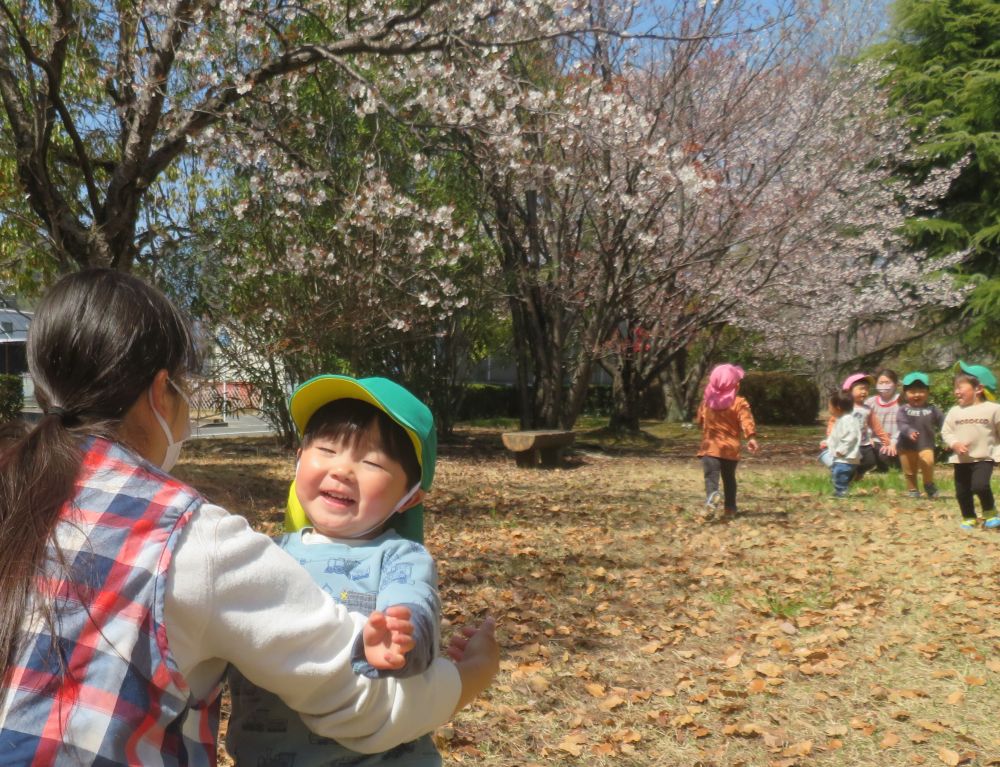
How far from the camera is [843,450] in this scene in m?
11.0

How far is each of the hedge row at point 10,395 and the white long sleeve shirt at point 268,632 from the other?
15.8 meters

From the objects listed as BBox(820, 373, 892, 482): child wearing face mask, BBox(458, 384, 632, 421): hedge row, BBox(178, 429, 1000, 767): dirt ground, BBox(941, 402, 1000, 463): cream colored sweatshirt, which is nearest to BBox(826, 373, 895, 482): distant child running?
BBox(820, 373, 892, 482): child wearing face mask

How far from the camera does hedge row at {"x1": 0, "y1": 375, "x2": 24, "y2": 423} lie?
1658 centimetres

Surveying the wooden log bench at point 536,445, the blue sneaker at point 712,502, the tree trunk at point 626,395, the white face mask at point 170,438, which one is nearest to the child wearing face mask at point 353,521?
the white face mask at point 170,438

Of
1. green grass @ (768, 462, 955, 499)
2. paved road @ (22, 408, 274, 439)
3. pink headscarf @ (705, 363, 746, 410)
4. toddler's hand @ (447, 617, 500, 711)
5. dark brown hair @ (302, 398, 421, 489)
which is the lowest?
green grass @ (768, 462, 955, 499)

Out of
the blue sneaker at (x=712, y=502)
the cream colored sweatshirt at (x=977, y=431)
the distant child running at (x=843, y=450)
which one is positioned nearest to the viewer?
the cream colored sweatshirt at (x=977, y=431)

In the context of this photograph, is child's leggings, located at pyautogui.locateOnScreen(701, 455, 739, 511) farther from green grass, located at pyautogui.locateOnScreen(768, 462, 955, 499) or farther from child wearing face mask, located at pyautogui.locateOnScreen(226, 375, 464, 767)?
child wearing face mask, located at pyautogui.locateOnScreen(226, 375, 464, 767)

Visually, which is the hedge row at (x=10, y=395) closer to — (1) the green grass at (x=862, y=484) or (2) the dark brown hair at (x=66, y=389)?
(1) the green grass at (x=862, y=484)

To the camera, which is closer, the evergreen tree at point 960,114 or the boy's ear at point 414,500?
the boy's ear at point 414,500

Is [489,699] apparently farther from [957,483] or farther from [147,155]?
[957,483]

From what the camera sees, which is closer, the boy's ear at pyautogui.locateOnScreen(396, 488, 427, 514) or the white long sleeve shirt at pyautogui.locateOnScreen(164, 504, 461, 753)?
the white long sleeve shirt at pyautogui.locateOnScreen(164, 504, 461, 753)

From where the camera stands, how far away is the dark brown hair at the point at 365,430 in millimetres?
1891

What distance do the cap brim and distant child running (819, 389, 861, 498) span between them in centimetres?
987

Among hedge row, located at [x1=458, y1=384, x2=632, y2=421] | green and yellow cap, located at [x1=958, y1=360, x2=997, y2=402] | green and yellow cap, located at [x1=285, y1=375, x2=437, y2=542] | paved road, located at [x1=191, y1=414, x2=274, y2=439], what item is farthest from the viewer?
hedge row, located at [x1=458, y1=384, x2=632, y2=421]
